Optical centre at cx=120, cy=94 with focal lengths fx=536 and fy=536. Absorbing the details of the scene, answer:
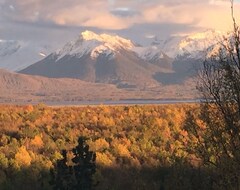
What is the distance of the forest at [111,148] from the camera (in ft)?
97.2

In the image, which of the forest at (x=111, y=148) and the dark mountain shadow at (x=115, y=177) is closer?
the dark mountain shadow at (x=115, y=177)

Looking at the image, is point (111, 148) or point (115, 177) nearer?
point (115, 177)

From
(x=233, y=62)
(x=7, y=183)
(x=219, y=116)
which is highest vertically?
(x=233, y=62)

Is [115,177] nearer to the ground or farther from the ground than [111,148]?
nearer to the ground

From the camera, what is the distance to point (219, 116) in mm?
18766

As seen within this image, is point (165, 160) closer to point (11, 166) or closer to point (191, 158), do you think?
point (191, 158)

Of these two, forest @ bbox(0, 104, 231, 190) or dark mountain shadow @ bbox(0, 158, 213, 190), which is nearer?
dark mountain shadow @ bbox(0, 158, 213, 190)

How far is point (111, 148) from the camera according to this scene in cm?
3781

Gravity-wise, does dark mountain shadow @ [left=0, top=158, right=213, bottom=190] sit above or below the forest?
below

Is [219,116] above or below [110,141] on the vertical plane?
above

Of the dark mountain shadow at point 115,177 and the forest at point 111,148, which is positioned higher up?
the forest at point 111,148

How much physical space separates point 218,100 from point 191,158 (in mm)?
17175

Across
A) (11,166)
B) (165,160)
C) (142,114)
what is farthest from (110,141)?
(142,114)

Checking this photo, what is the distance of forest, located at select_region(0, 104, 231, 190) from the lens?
29641 millimetres
